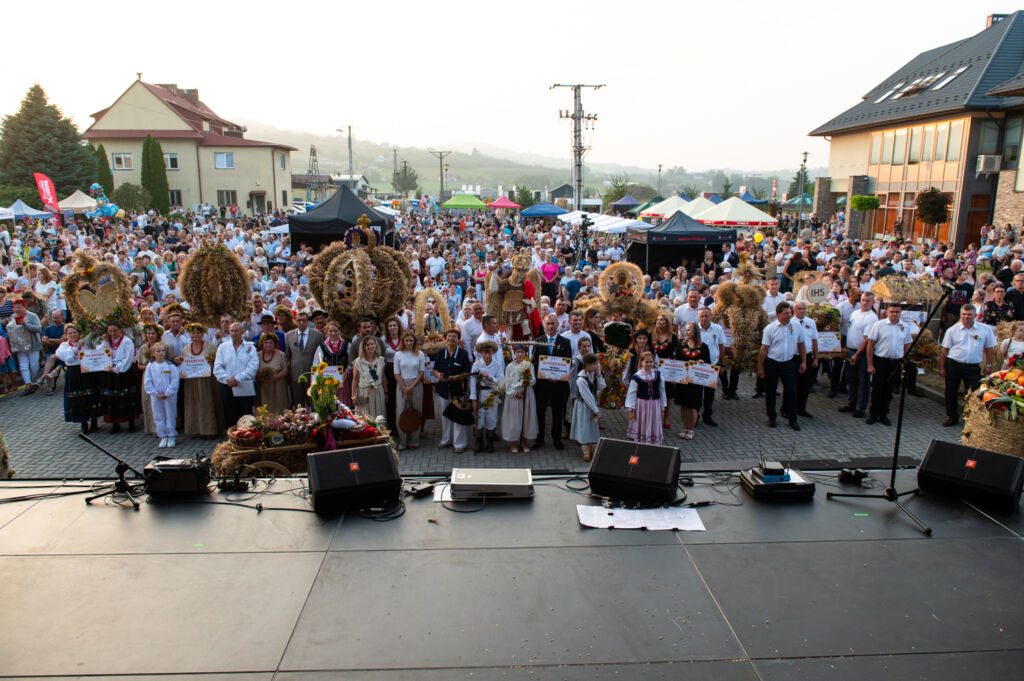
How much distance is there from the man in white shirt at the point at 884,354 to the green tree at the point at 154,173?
47.7 metres

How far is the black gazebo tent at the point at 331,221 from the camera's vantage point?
18.5 m

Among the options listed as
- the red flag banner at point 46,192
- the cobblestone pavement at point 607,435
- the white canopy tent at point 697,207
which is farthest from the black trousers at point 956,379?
the red flag banner at point 46,192

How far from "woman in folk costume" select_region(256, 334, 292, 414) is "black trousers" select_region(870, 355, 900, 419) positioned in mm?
8627

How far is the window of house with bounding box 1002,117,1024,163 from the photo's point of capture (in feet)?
91.0

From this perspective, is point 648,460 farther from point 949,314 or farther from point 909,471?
point 949,314

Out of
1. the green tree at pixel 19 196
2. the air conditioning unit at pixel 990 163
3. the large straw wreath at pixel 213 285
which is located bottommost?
the large straw wreath at pixel 213 285

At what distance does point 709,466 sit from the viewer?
761 centimetres

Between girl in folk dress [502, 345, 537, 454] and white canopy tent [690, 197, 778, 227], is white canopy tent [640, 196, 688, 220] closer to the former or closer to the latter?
white canopy tent [690, 197, 778, 227]

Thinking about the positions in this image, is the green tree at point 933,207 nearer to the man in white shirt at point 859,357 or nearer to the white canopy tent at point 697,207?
the white canopy tent at point 697,207

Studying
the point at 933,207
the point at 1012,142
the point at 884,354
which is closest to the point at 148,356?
the point at 884,354

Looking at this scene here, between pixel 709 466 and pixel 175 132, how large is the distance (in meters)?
53.3

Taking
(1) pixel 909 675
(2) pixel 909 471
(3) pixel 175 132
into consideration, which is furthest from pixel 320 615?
(3) pixel 175 132

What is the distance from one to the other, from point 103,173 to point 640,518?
5099cm

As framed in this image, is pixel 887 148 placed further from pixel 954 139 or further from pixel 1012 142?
pixel 1012 142
